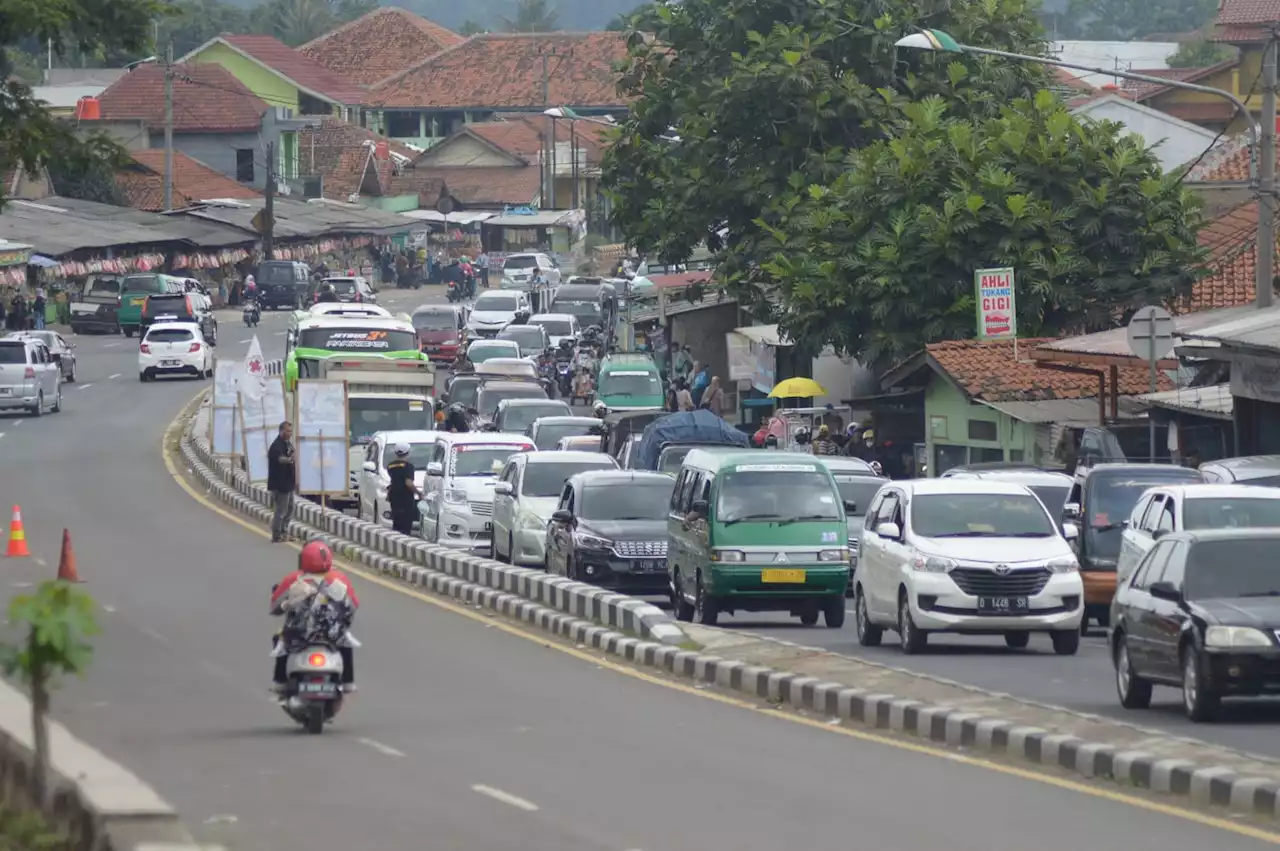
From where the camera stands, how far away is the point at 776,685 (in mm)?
17031

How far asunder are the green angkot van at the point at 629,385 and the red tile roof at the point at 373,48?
374 ft

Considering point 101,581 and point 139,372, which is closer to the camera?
point 101,581

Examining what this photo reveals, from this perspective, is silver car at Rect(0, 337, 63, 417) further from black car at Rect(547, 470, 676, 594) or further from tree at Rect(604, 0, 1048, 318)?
black car at Rect(547, 470, 676, 594)

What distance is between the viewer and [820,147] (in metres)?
45.0

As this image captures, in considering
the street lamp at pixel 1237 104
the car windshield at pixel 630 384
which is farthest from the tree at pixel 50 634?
the car windshield at pixel 630 384

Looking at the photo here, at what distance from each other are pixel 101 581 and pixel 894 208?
16.6 meters

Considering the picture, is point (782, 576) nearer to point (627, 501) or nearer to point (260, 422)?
point (627, 501)

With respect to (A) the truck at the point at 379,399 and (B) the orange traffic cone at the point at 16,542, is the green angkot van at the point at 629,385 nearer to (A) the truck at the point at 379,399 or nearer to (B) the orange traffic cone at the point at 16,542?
(A) the truck at the point at 379,399

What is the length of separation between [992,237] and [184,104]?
77.8 metres

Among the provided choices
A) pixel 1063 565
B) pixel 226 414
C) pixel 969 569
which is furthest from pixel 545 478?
pixel 226 414

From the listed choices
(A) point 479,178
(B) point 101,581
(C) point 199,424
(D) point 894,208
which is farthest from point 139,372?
(A) point 479,178

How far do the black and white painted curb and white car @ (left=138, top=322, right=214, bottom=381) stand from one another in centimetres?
3095

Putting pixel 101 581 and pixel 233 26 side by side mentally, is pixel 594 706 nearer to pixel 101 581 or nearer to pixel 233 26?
pixel 101 581

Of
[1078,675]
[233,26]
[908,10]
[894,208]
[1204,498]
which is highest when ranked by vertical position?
[233,26]
